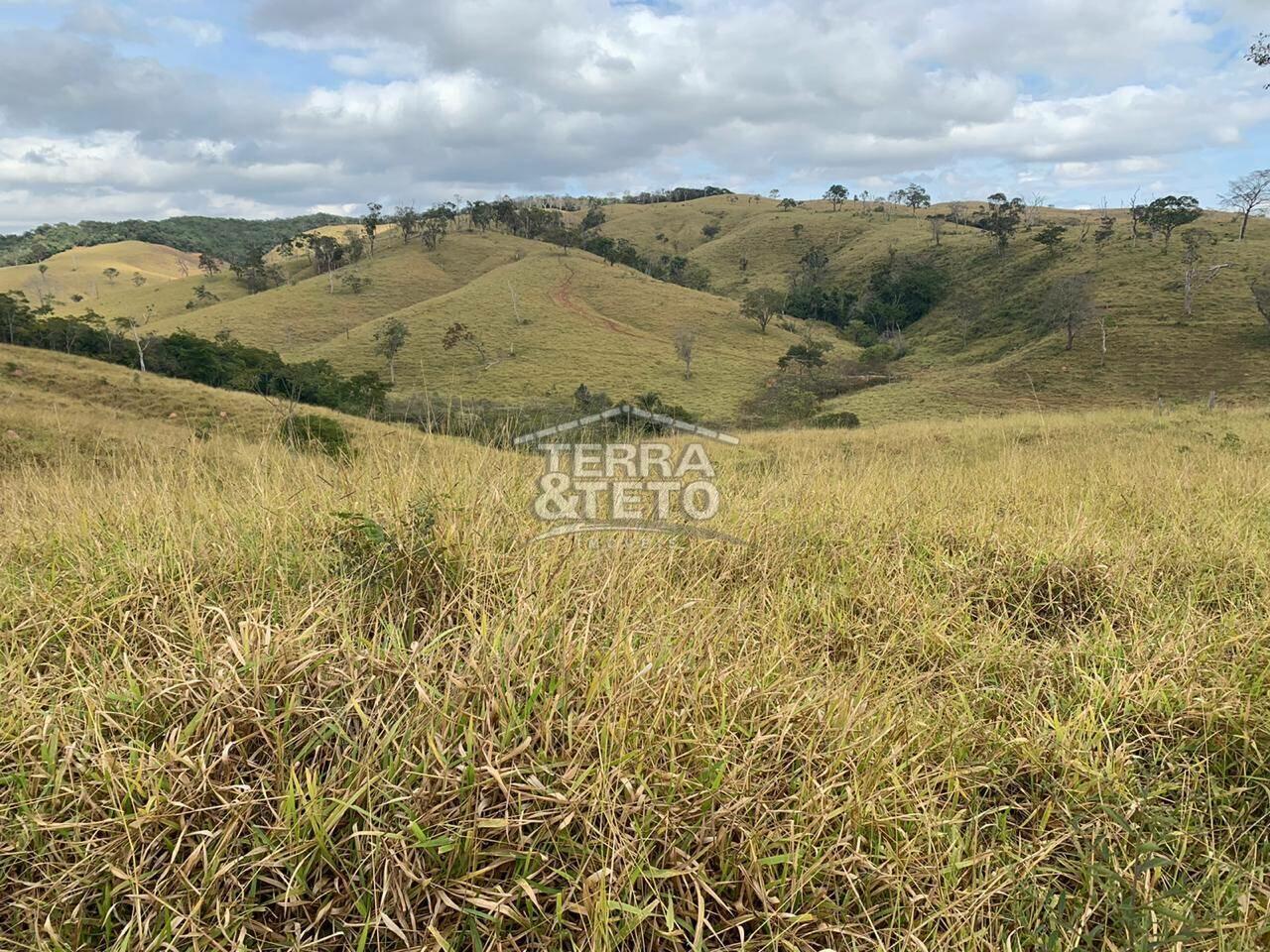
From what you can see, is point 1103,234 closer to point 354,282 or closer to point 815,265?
point 815,265

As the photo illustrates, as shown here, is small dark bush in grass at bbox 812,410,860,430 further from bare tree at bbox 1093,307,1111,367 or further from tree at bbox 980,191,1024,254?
tree at bbox 980,191,1024,254

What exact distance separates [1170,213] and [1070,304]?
25.2 metres

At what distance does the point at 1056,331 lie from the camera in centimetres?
5575

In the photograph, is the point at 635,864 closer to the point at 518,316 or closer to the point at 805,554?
the point at 805,554

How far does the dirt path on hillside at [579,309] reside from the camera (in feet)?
233

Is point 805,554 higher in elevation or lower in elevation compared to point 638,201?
lower

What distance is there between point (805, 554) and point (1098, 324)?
6169 centimetres

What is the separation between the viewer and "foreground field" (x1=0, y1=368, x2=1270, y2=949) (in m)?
1.55

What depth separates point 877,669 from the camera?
2686 millimetres

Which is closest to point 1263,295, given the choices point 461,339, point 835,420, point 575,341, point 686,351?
point 835,420

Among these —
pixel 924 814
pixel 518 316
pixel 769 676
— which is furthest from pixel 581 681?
pixel 518 316

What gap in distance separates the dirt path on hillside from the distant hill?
80.2 m

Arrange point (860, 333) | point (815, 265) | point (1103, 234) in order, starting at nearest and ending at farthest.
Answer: point (1103, 234) < point (860, 333) < point (815, 265)

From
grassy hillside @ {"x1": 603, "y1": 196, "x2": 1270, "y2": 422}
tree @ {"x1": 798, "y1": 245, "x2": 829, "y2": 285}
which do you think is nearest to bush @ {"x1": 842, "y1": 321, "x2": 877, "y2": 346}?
grassy hillside @ {"x1": 603, "y1": 196, "x2": 1270, "y2": 422}
